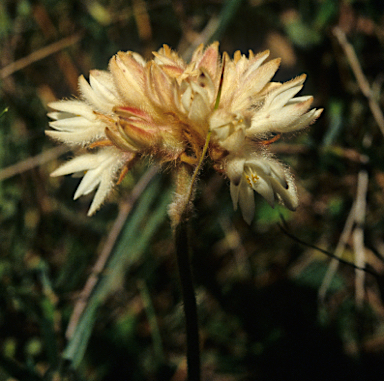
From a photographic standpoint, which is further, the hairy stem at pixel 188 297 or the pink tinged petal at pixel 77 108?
the pink tinged petal at pixel 77 108

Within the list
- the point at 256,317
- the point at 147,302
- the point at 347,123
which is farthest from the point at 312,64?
the point at 147,302

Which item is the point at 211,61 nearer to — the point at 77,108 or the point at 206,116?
the point at 206,116

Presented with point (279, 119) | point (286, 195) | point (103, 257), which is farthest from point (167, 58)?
point (103, 257)

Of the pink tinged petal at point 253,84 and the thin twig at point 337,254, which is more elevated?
the pink tinged petal at point 253,84

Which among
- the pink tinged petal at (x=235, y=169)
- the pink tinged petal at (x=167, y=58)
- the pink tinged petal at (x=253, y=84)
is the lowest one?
the pink tinged petal at (x=235, y=169)

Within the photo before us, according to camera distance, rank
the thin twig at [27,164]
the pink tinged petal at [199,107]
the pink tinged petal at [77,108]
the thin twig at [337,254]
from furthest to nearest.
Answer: the thin twig at [27,164]
the thin twig at [337,254]
the pink tinged petal at [77,108]
the pink tinged petal at [199,107]

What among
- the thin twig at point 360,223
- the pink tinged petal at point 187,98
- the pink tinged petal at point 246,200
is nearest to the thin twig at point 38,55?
the pink tinged petal at point 187,98

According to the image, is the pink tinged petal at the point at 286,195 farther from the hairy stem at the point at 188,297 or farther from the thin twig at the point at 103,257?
the thin twig at the point at 103,257

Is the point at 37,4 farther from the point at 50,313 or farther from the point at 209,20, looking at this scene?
the point at 50,313
